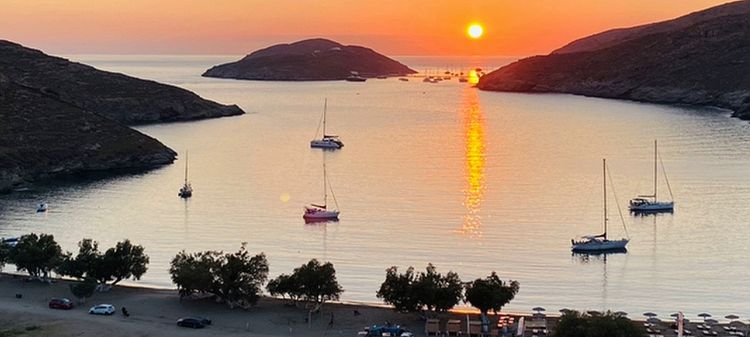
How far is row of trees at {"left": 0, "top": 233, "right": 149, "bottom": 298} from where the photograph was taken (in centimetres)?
4328

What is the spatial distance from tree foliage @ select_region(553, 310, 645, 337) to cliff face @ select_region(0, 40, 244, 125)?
116 m

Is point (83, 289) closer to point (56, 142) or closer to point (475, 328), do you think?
point (475, 328)

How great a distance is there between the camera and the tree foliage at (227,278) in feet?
131

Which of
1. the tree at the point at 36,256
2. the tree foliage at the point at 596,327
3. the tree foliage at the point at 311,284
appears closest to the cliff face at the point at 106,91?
the tree at the point at 36,256

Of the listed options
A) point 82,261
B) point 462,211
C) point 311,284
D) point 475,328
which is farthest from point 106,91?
point 475,328

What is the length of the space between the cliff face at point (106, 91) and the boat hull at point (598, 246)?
3870 inches

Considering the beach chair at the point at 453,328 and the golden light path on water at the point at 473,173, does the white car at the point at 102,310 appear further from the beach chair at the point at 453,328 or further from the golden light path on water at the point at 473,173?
the golden light path on water at the point at 473,173

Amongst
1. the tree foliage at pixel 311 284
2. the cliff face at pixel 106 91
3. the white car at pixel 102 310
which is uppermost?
the cliff face at pixel 106 91

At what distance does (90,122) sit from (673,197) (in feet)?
211

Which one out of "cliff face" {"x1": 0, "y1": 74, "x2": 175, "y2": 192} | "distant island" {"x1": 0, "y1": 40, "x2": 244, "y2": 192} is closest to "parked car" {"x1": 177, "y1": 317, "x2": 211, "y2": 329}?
"distant island" {"x1": 0, "y1": 40, "x2": 244, "y2": 192}

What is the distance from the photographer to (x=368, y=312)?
130 feet

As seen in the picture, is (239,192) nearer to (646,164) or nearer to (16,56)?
(646,164)

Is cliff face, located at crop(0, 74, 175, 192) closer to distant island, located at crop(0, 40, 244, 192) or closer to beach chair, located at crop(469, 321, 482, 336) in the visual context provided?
distant island, located at crop(0, 40, 244, 192)

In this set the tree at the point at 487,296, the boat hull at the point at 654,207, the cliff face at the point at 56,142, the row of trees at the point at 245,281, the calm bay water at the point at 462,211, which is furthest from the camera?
the cliff face at the point at 56,142
